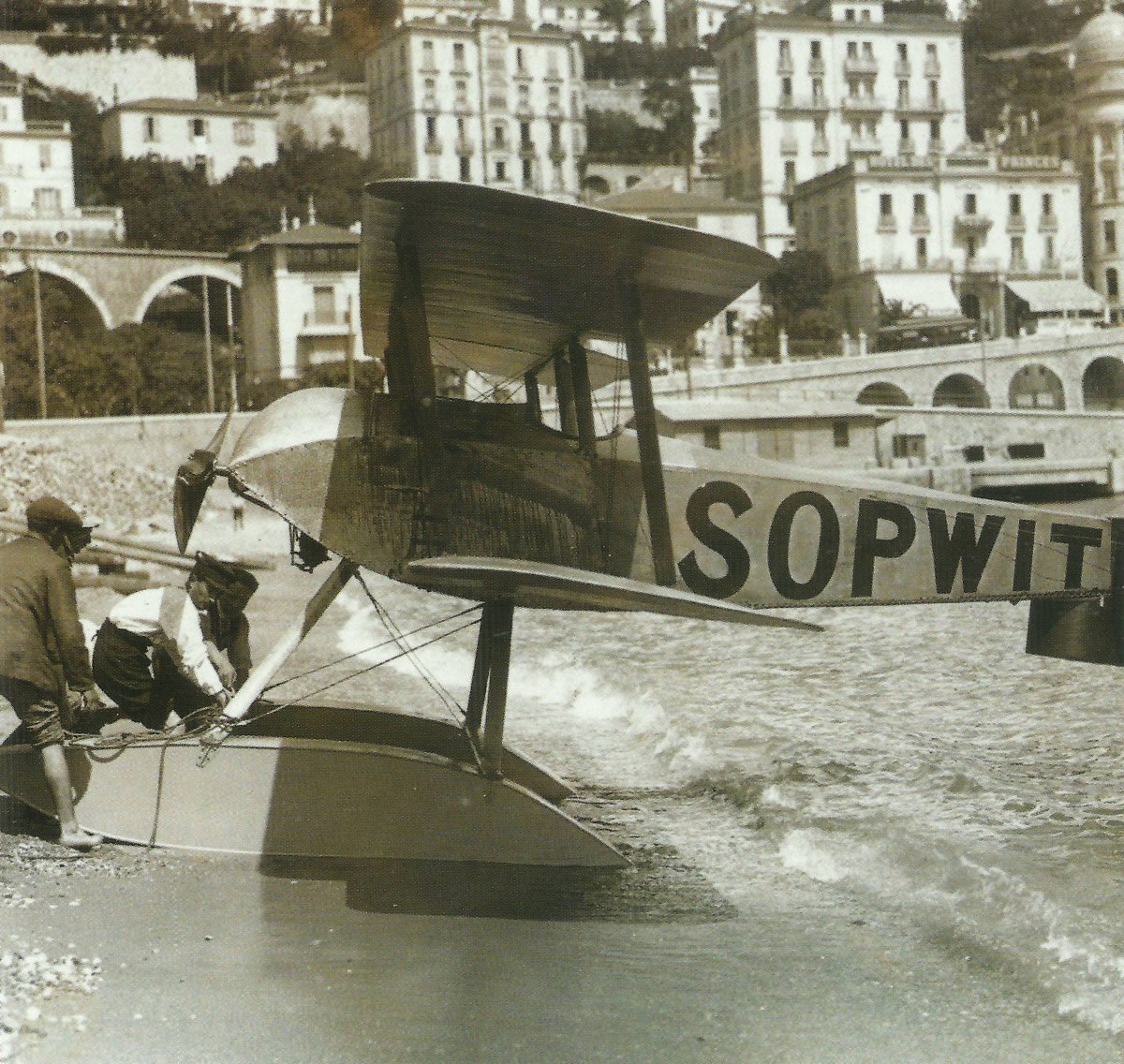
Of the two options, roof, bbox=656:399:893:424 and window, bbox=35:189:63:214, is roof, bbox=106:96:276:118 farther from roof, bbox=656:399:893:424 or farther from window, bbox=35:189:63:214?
roof, bbox=656:399:893:424

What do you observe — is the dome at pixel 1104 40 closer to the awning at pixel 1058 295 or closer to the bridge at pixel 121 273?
the awning at pixel 1058 295

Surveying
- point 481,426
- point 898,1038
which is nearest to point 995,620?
point 481,426

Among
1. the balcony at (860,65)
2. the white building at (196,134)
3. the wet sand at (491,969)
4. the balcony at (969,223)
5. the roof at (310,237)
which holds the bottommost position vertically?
the wet sand at (491,969)

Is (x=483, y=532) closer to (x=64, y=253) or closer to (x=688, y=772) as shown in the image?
(x=688, y=772)

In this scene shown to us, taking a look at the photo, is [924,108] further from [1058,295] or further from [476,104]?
[476,104]

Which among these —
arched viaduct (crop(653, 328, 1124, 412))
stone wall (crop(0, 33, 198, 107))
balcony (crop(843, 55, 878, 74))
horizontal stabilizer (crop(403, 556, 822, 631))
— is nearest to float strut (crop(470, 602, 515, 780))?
horizontal stabilizer (crop(403, 556, 822, 631))

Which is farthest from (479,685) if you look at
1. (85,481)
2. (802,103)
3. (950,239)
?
(802,103)

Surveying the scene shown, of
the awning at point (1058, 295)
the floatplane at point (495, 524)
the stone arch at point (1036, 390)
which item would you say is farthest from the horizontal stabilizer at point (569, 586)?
the awning at point (1058, 295)
